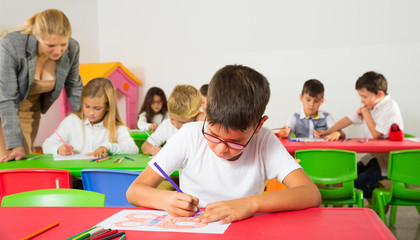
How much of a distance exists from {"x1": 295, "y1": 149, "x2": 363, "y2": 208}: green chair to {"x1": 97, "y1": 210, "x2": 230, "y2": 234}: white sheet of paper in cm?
147

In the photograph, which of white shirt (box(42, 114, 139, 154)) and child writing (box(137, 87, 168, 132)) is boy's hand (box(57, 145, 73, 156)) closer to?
white shirt (box(42, 114, 139, 154))

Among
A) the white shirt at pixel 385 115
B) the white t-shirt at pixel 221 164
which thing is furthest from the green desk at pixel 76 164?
the white shirt at pixel 385 115

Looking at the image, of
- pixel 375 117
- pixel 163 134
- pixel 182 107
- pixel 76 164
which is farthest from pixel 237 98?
pixel 375 117

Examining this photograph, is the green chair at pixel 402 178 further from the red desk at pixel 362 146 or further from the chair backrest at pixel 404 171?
the red desk at pixel 362 146

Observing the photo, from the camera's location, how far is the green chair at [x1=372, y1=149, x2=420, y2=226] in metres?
2.22

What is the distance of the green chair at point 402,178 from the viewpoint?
222 cm

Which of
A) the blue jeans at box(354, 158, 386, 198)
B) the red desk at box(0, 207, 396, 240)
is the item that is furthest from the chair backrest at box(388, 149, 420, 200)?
the red desk at box(0, 207, 396, 240)

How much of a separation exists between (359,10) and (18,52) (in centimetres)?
388

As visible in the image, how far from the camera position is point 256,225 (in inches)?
35.4

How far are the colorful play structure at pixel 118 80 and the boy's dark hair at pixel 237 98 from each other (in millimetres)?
3499

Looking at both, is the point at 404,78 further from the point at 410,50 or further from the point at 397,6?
the point at 397,6

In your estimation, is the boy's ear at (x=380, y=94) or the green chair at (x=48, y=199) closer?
the green chair at (x=48, y=199)

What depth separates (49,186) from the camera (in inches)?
68.5

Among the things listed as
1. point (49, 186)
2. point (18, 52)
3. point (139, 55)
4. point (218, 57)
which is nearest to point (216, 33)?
point (218, 57)
